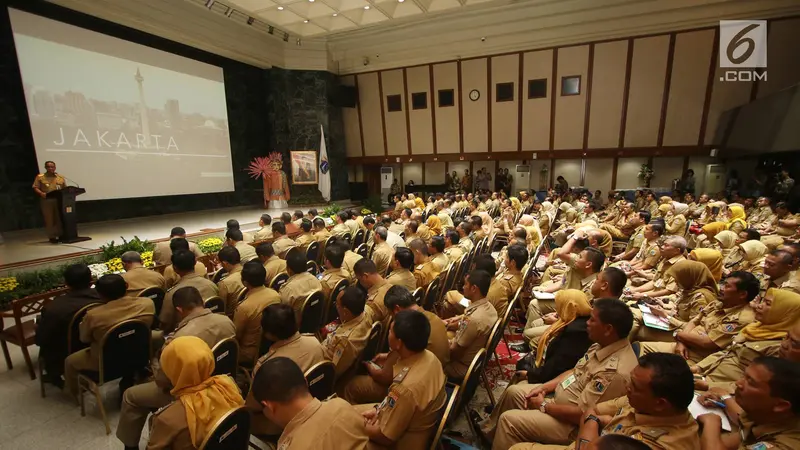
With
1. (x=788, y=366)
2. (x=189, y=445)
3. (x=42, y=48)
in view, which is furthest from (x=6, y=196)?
(x=788, y=366)

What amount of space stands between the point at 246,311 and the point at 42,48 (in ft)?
29.6

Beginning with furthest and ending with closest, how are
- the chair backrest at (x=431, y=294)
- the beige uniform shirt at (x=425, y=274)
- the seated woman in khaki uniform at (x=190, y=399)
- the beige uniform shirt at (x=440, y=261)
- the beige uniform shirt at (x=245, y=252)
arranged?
the beige uniform shirt at (x=245, y=252)
the beige uniform shirt at (x=440, y=261)
the beige uniform shirt at (x=425, y=274)
the chair backrest at (x=431, y=294)
the seated woman in khaki uniform at (x=190, y=399)

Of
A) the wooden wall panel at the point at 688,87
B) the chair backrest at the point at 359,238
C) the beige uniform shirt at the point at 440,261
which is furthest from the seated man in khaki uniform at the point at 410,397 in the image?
the wooden wall panel at the point at 688,87

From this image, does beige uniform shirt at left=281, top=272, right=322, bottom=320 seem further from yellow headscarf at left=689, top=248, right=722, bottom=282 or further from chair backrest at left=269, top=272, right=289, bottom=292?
yellow headscarf at left=689, top=248, right=722, bottom=282

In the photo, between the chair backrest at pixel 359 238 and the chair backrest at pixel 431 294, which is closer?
the chair backrest at pixel 431 294

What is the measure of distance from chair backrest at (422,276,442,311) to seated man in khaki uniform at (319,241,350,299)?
796 mm

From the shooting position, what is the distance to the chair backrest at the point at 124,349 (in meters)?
2.30

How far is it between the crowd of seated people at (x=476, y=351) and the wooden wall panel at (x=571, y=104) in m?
10.1

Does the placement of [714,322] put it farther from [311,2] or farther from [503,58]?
[503,58]

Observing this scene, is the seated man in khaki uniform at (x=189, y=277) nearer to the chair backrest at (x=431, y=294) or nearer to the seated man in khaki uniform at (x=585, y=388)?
the chair backrest at (x=431, y=294)

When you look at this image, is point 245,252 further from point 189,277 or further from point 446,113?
point 446,113

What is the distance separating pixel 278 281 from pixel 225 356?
58.8 inches

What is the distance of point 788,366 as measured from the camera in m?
1.35

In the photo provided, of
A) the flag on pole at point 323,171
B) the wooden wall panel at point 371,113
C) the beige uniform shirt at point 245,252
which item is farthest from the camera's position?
the wooden wall panel at point 371,113
